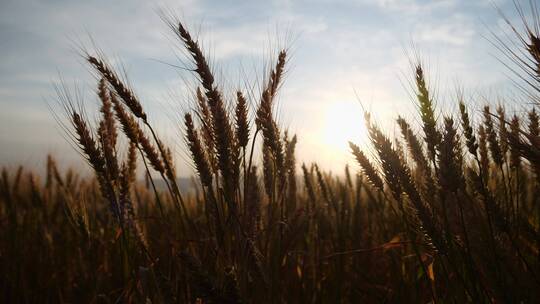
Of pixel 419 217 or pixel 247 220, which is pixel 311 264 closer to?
pixel 247 220

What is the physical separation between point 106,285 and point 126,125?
4.97 feet

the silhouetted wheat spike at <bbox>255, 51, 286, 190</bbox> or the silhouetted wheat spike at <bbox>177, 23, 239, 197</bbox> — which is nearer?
Result: the silhouetted wheat spike at <bbox>177, 23, 239, 197</bbox>

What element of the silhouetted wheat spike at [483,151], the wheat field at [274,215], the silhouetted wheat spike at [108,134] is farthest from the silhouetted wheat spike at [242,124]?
the silhouetted wheat spike at [483,151]

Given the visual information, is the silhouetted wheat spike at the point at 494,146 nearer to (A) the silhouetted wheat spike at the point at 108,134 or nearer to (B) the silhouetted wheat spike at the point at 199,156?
(B) the silhouetted wheat spike at the point at 199,156

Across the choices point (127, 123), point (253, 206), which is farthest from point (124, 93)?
point (253, 206)

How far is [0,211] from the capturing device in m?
4.75

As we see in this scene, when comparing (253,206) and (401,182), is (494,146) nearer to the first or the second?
(401,182)

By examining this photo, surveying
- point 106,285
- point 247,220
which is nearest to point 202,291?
point 247,220

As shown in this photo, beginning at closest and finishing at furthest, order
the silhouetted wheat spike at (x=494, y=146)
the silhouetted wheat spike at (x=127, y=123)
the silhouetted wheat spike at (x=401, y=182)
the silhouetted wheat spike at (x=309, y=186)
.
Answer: the silhouetted wheat spike at (x=401, y=182) < the silhouetted wheat spike at (x=127, y=123) < the silhouetted wheat spike at (x=494, y=146) < the silhouetted wheat spike at (x=309, y=186)

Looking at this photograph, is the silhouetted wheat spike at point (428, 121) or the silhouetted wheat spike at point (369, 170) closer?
the silhouetted wheat spike at point (428, 121)

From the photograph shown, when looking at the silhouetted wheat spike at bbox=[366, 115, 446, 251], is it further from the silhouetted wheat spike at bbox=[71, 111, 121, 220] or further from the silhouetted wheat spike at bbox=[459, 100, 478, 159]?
the silhouetted wheat spike at bbox=[71, 111, 121, 220]

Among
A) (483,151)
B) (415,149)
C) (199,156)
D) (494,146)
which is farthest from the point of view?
(483,151)

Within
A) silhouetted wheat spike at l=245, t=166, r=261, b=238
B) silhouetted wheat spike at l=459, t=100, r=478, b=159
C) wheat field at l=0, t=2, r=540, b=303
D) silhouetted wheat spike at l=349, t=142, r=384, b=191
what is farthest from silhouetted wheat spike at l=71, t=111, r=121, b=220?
silhouetted wheat spike at l=459, t=100, r=478, b=159

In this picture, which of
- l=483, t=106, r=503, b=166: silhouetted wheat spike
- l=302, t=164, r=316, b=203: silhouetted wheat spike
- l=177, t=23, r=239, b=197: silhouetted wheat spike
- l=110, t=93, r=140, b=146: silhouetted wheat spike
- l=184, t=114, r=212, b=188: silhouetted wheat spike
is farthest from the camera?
l=302, t=164, r=316, b=203: silhouetted wheat spike
